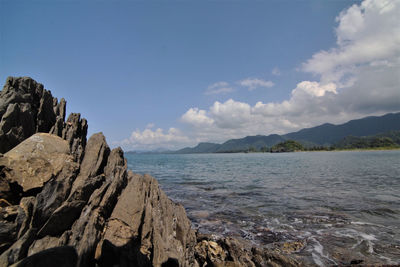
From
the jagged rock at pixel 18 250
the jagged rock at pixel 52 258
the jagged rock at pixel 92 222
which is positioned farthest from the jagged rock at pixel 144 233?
the jagged rock at pixel 18 250

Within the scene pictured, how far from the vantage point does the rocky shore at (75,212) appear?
7.01 meters

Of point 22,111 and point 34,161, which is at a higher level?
point 22,111

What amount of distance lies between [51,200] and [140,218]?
3.91 metres

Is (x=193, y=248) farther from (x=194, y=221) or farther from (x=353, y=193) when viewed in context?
(x=353, y=193)

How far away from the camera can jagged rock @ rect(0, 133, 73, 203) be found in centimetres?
866

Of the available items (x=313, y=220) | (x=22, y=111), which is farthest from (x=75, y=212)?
(x=313, y=220)

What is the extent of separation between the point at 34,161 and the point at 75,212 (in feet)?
11.9

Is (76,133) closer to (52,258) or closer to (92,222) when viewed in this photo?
(92,222)

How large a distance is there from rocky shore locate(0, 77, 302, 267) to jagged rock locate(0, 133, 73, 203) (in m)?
0.04

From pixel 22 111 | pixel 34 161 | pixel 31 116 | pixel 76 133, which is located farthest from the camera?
pixel 76 133

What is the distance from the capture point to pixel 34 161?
372 inches

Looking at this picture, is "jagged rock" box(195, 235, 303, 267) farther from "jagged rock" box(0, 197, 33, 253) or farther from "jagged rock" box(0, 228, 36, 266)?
"jagged rock" box(0, 197, 33, 253)

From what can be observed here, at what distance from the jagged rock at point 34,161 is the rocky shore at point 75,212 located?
4 cm

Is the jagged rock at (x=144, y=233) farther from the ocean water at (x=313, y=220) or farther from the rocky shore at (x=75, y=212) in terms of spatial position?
the ocean water at (x=313, y=220)
